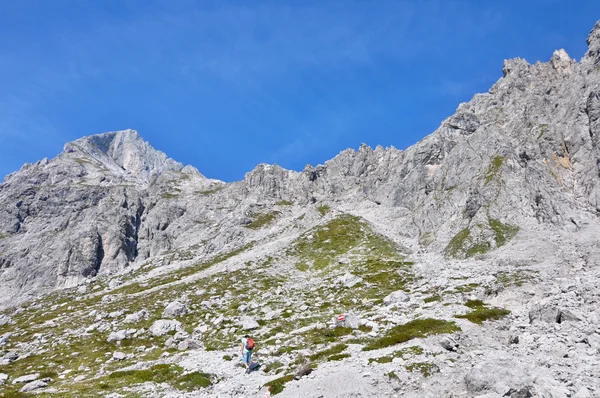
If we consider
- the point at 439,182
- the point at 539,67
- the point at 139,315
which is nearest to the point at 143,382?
the point at 139,315

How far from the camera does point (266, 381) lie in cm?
2559

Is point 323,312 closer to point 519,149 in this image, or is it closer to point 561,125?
point 519,149

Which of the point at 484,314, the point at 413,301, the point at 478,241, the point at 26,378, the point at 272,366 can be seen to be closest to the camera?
the point at 272,366

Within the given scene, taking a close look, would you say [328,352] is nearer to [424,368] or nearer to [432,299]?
[424,368]

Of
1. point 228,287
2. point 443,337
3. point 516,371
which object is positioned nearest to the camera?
point 516,371

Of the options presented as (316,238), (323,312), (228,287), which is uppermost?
(316,238)

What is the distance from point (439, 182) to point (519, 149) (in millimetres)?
29030

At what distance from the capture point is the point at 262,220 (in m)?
184

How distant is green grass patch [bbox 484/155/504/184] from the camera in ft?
362

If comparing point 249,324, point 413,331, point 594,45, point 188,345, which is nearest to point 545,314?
point 413,331

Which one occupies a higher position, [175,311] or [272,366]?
[175,311]

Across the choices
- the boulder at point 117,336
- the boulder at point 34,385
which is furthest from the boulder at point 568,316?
the boulder at point 117,336

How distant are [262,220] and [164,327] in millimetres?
135416

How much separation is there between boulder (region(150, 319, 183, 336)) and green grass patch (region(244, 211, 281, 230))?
122243 mm
